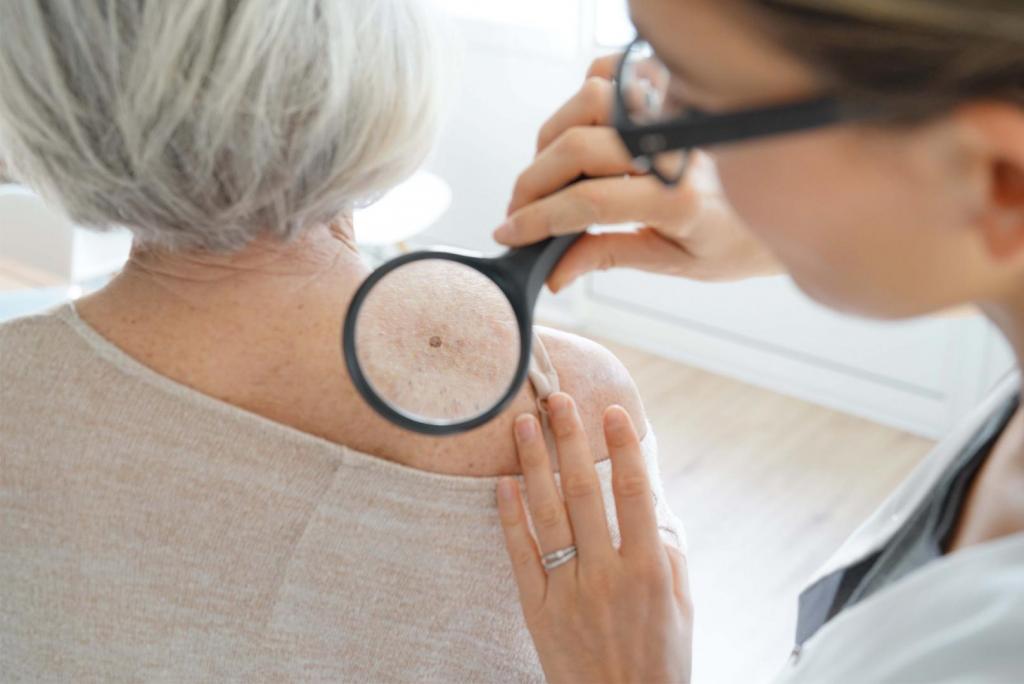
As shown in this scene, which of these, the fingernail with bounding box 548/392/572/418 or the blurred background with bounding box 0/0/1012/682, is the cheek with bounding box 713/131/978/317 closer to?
the fingernail with bounding box 548/392/572/418

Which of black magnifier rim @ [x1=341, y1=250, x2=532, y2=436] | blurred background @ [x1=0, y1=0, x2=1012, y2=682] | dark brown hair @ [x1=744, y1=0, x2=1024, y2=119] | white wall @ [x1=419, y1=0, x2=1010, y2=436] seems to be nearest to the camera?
dark brown hair @ [x1=744, y1=0, x2=1024, y2=119]

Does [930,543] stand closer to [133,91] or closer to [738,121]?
[738,121]

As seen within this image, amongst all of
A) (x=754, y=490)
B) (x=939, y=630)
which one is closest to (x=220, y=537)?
(x=939, y=630)

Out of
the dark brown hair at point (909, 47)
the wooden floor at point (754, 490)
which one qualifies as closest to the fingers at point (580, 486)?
the dark brown hair at point (909, 47)

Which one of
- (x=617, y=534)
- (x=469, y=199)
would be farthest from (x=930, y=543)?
(x=469, y=199)

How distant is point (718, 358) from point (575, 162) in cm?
255

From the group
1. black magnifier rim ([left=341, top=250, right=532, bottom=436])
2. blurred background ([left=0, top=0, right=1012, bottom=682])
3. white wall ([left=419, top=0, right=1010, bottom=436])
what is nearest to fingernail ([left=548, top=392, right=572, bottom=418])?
black magnifier rim ([left=341, top=250, right=532, bottom=436])

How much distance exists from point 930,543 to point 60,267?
1.82 meters

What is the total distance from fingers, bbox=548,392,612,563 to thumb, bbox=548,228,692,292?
11 centimetres

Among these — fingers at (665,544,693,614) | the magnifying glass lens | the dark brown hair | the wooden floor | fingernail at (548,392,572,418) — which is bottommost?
the wooden floor

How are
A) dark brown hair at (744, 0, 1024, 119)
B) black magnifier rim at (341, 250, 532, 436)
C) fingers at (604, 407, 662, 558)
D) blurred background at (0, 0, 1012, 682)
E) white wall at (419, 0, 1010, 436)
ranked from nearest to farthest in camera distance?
1. dark brown hair at (744, 0, 1024, 119)
2. black magnifier rim at (341, 250, 532, 436)
3. fingers at (604, 407, 662, 558)
4. blurred background at (0, 0, 1012, 682)
5. white wall at (419, 0, 1010, 436)

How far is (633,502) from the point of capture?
91 centimetres

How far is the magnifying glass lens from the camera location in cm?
92

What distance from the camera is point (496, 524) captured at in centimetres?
93
